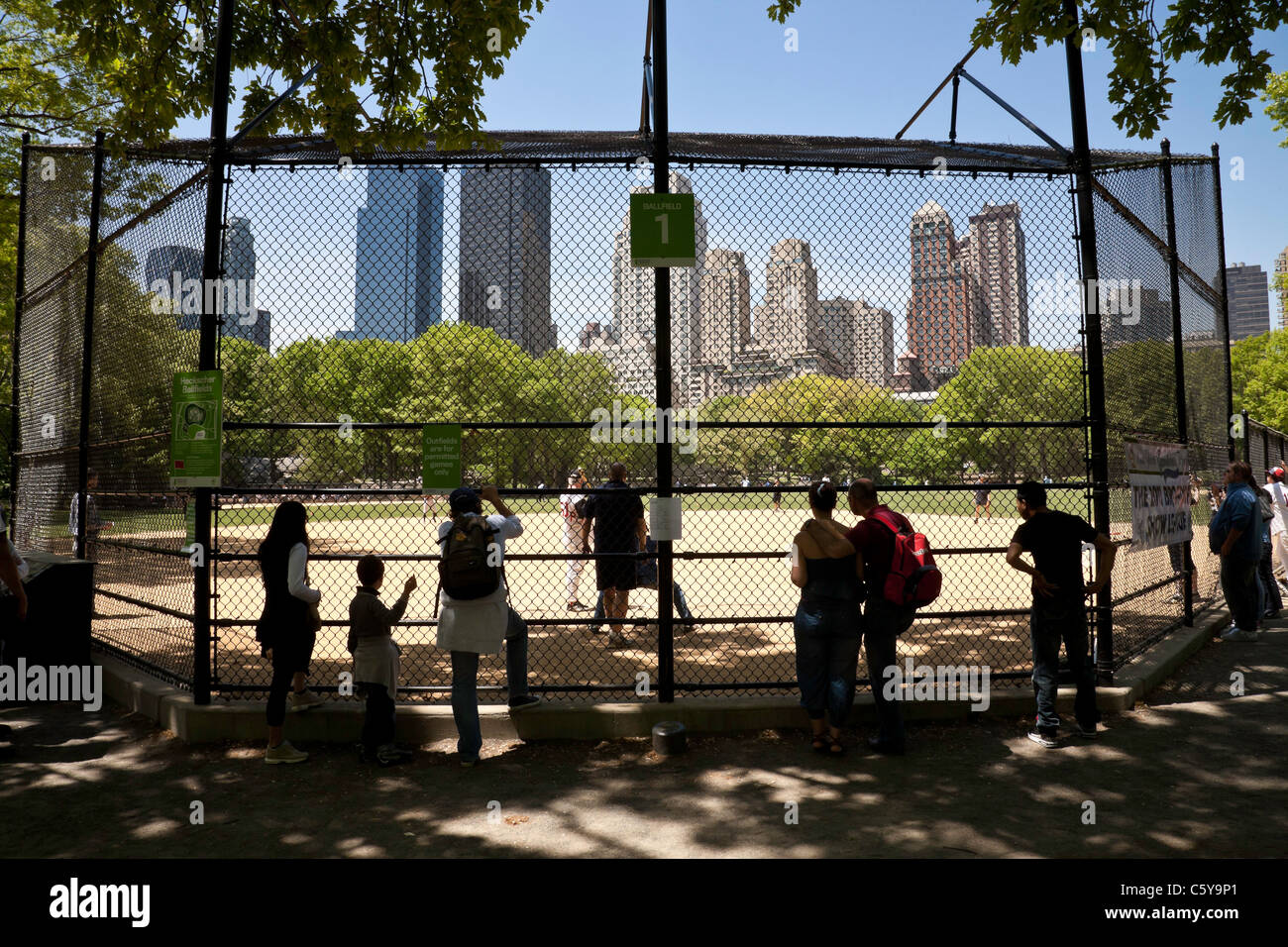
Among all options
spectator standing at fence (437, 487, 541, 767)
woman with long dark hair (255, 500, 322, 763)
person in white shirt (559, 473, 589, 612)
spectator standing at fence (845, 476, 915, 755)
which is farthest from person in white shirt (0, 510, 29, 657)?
spectator standing at fence (845, 476, 915, 755)

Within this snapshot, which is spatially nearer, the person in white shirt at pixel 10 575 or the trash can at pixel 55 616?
the person in white shirt at pixel 10 575

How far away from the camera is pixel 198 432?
17.6ft

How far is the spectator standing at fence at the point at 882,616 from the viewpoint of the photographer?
490 cm

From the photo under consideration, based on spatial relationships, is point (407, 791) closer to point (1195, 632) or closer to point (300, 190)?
point (300, 190)

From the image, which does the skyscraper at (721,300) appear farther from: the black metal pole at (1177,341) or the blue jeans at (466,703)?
the black metal pole at (1177,341)

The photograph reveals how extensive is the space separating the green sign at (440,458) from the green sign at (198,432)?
1.43m

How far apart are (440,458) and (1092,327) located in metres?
5.08

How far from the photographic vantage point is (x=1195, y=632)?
7.52 m

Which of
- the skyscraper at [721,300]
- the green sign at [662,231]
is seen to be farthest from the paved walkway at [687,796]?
the green sign at [662,231]

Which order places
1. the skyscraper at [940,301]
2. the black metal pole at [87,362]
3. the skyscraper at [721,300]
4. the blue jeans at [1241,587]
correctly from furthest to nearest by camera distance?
A: the blue jeans at [1241,587] < the black metal pole at [87,362] < the skyscraper at [940,301] < the skyscraper at [721,300]

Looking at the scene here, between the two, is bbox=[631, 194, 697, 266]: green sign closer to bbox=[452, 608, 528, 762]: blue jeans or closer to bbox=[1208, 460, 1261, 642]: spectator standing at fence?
bbox=[452, 608, 528, 762]: blue jeans

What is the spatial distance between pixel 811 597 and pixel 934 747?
1.32m

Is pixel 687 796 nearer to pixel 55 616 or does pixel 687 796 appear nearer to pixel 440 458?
pixel 440 458

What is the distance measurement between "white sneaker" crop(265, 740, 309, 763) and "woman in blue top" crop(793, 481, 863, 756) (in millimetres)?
3294
